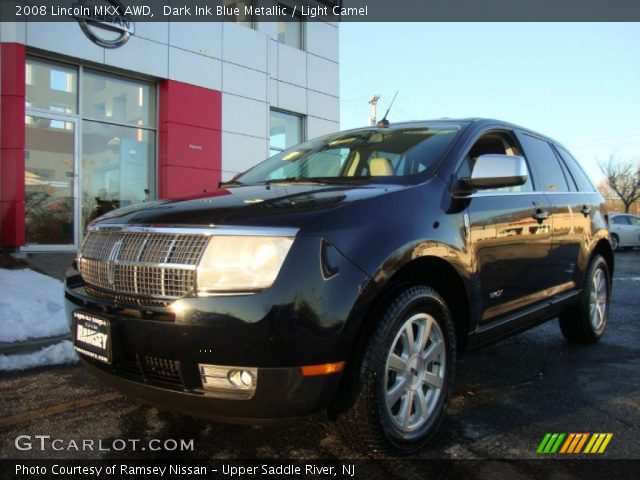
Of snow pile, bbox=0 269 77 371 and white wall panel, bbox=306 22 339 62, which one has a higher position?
white wall panel, bbox=306 22 339 62

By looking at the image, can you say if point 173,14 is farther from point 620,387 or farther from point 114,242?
point 620,387

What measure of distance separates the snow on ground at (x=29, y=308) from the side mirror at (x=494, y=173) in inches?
146

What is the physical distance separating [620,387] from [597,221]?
1638 mm

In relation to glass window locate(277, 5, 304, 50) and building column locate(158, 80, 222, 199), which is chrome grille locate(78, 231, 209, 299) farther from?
glass window locate(277, 5, 304, 50)

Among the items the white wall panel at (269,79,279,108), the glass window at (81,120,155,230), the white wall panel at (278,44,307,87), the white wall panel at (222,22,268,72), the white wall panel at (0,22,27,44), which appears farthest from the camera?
the white wall panel at (278,44,307,87)

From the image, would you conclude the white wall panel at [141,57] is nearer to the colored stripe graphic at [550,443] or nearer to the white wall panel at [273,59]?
the white wall panel at [273,59]

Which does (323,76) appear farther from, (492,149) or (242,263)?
(242,263)

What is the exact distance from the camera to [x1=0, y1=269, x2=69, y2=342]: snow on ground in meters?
4.54

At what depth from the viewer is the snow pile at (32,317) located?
161 inches

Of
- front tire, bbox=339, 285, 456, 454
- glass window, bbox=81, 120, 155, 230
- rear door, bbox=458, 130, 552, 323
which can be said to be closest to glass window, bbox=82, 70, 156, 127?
glass window, bbox=81, 120, 155, 230

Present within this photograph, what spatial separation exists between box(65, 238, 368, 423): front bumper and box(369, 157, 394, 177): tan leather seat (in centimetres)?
105

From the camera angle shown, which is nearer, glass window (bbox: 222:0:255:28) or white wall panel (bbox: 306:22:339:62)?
glass window (bbox: 222:0:255:28)

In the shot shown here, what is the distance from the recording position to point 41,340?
443 centimetres

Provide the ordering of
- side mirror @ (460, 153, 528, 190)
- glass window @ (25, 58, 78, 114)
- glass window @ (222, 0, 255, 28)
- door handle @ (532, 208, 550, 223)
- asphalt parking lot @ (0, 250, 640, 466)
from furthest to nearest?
glass window @ (222, 0, 255, 28) < glass window @ (25, 58, 78, 114) < door handle @ (532, 208, 550, 223) < side mirror @ (460, 153, 528, 190) < asphalt parking lot @ (0, 250, 640, 466)
